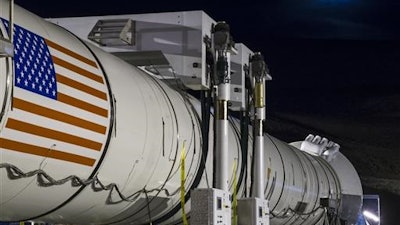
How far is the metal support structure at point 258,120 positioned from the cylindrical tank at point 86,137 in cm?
67

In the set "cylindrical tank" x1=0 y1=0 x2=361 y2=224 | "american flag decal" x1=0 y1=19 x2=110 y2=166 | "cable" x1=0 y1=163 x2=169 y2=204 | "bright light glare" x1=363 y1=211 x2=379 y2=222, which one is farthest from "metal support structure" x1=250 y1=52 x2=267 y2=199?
"bright light glare" x1=363 y1=211 x2=379 y2=222

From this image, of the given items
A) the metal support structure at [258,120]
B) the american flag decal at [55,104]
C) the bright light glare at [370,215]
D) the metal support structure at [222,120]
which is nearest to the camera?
the american flag decal at [55,104]

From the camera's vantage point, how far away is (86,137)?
2.97m

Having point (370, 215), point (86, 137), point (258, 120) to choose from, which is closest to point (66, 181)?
point (86, 137)

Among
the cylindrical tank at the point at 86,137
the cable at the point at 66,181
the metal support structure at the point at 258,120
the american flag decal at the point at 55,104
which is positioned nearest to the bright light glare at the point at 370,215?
the metal support structure at the point at 258,120

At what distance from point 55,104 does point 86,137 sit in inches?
10.9

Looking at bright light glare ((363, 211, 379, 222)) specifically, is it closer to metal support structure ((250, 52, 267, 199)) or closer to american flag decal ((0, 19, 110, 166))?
metal support structure ((250, 52, 267, 199))

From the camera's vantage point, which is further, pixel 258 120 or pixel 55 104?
pixel 258 120

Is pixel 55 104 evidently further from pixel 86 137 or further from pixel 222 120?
pixel 222 120

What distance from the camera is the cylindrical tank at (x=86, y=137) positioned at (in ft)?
8.65

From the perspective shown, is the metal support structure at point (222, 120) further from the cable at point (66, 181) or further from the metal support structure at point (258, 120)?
the metal support structure at point (258, 120)

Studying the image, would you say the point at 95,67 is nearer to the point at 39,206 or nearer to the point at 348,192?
the point at 39,206

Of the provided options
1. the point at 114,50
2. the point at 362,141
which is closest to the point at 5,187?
the point at 114,50

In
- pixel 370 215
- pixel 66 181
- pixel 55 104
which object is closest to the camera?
pixel 55 104
